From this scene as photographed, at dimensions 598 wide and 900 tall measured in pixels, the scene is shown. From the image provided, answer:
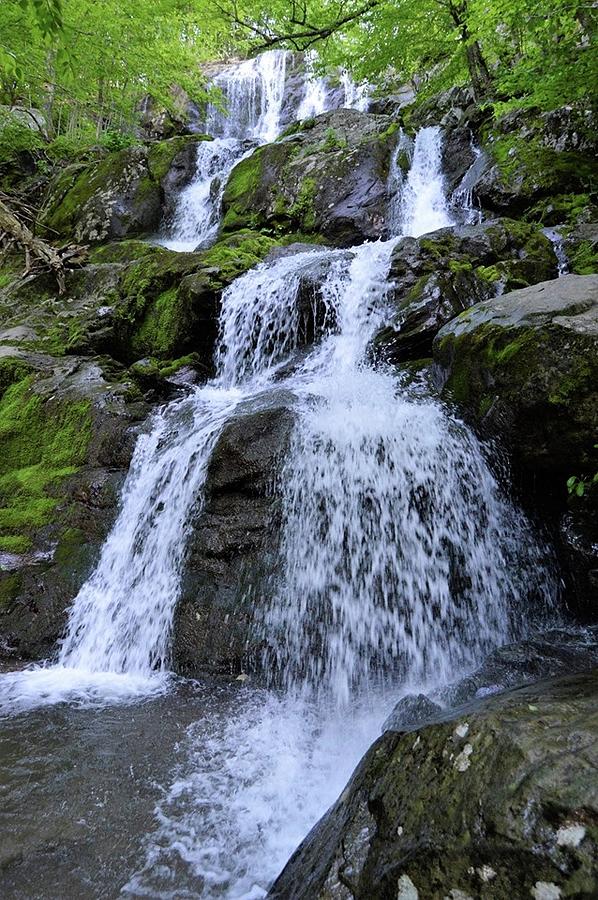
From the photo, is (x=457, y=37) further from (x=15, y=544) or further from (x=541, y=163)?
(x=15, y=544)

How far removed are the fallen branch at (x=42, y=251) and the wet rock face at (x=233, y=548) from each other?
7794mm

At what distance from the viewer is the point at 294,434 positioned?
551 cm

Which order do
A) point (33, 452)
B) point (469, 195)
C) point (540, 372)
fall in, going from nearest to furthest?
point (540, 372) < point (33, 452) < point (469, 195)

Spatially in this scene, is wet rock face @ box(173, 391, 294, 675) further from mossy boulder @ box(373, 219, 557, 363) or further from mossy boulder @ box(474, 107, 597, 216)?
mossy boulder @ box(474, 107, 597, 216)

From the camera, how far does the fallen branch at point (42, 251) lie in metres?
11.2

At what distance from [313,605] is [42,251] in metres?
10.6

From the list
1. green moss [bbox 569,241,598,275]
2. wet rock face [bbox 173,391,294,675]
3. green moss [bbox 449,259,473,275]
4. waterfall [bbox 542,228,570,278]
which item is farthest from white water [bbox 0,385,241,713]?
waterfall [bbox 542,228,570,278]

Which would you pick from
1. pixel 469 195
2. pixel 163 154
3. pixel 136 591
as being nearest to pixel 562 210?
pixel 469 195

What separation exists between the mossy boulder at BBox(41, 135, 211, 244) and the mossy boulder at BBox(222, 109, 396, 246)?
91.9 inches

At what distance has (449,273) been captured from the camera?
298 inches

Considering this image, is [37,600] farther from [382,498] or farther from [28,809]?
[382,498]

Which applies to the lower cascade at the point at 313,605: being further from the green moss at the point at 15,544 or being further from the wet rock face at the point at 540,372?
the green moss at the point at 15,544

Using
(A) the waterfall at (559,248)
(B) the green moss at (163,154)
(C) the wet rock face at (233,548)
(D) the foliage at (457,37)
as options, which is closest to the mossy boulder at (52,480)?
A: (C) the wet rock face at (233,548)

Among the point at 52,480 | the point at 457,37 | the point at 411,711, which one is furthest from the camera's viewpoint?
the point at 457,37
